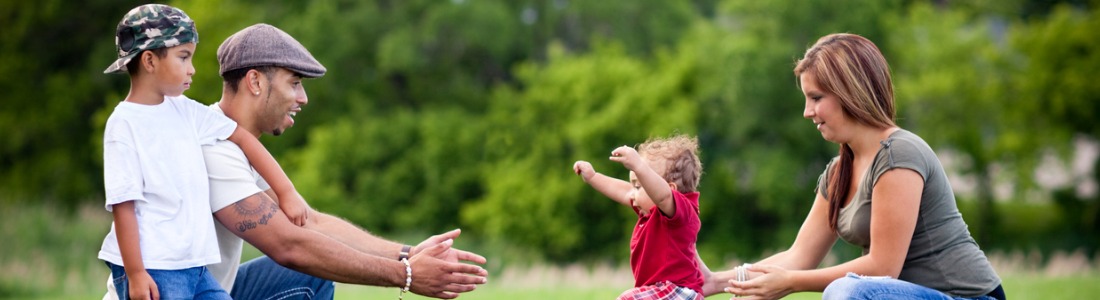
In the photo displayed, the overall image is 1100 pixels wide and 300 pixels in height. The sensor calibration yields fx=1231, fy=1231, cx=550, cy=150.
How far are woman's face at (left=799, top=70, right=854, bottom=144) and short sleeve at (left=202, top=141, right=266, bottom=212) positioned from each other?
2.08 metres

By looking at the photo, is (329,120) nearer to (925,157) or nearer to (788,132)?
(788,132)

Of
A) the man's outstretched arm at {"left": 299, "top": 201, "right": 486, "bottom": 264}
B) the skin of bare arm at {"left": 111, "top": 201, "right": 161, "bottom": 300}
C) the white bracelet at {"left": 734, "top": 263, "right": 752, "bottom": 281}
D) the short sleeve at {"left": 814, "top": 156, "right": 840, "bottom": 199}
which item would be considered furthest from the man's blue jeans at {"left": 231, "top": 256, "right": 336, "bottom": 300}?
the short sleeve at {"left": 814, "top": 156, "right": 840, "bottom": 199}

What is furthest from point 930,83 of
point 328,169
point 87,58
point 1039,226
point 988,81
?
point 87,58

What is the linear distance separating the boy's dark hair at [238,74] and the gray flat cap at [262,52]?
0.02 meters

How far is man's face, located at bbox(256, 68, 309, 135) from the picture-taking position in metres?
4.72

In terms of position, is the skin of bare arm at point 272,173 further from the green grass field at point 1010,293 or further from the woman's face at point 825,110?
the green grass field at point 1010,293

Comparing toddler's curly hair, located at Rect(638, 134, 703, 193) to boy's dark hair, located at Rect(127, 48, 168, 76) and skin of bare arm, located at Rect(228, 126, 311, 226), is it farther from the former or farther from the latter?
boy's dark hair, located at Rect(127, 48, 168, 76)

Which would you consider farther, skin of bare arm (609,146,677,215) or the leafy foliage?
the leafy foliage

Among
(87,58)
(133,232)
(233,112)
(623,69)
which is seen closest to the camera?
(133,232)

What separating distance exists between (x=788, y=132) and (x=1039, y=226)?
7.66 meters

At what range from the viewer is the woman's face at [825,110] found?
4566 mm

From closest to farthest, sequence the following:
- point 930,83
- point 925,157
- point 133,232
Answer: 1. point 133,232
2. point 925,157
3. point 930,83

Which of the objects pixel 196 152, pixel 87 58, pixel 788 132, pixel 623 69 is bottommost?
pixel 196 152

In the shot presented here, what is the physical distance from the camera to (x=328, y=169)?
36.2 meters
